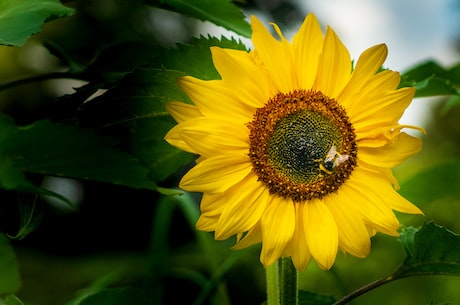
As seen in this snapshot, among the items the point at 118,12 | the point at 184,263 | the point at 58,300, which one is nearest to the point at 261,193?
the point at 184,263

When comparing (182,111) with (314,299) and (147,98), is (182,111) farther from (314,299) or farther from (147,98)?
(314,299)

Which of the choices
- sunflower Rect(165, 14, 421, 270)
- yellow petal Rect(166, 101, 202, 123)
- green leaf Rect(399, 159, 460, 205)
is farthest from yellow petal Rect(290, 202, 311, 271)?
green leaf Rect(399, 159, 460, 205)

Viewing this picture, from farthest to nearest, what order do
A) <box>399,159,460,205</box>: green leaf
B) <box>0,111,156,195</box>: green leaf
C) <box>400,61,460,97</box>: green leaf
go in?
<box>399,159,460,205</box>: green leaf < <box>400,61,460,97</box>: green leaf < <box>0,111,156,195</box>: green leaf

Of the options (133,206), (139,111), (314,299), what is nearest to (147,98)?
(139,111)

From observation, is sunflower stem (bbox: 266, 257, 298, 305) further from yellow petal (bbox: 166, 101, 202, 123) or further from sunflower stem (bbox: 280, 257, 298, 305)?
yellow petal (bbox: 166, 101, 202, 123)

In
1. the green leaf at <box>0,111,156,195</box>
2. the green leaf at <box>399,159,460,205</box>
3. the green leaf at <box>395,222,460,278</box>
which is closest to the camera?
the green leaf at <box>0,111,156,195</box>

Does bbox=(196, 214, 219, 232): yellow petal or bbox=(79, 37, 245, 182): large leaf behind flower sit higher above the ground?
bbox=(79, 37, 245, 182): large leaf behind flower
